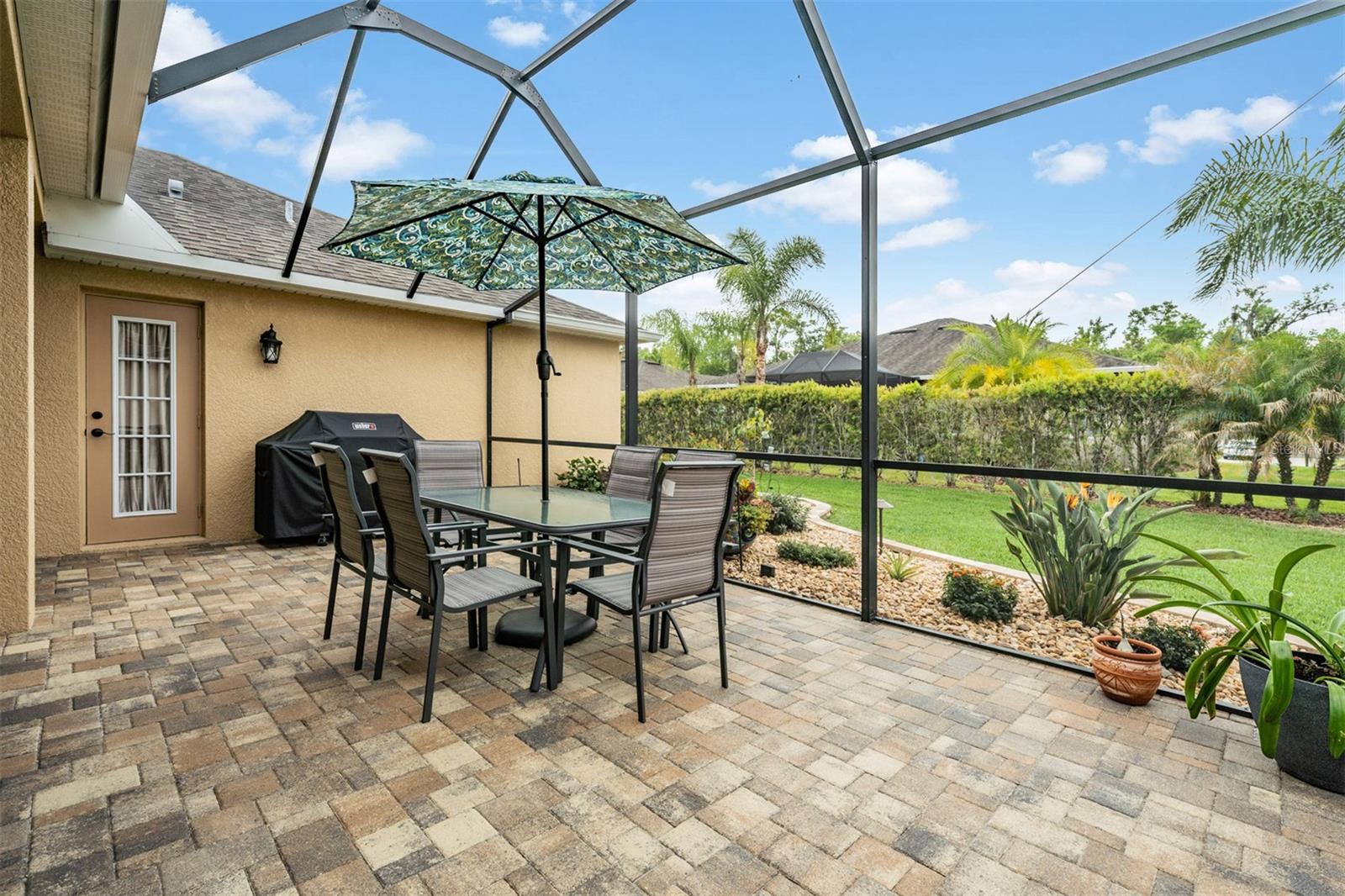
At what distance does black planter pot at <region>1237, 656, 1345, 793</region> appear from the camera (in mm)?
2109

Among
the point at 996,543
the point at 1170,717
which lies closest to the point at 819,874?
the point at 1170,717

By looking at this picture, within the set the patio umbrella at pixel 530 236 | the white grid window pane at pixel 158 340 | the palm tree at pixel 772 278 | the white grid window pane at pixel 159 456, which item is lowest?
the white grid window pane at pixel 159 456

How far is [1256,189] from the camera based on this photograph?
17.4 feet

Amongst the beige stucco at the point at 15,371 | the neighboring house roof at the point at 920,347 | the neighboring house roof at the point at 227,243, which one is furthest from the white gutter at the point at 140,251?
the neighboring house roof at the point at 920,347

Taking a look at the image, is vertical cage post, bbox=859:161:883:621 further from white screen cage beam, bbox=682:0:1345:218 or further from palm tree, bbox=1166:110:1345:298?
palm tree, bbox=1166:110:1345:298

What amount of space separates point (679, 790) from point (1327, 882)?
176 cm

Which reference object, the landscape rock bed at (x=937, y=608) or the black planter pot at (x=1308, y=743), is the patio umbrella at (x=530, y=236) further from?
the black planter pot at (x=1308, y=743)

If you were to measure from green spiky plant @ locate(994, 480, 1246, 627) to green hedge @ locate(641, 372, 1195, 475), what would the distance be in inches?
171

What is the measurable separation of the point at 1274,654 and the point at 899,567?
3264 millimetres

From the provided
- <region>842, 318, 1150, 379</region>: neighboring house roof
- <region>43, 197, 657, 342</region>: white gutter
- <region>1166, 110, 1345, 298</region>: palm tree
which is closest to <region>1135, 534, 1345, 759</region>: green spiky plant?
<region>1166, 110, 1345, 298</region>: palm tree

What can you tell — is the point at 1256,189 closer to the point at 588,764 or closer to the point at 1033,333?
the point at 1033,333

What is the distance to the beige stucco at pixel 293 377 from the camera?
532 cm

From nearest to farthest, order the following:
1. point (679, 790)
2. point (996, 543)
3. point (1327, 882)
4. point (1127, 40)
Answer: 1. point (1327, 882)
2. point (679, 790)
3. point (1127, 40)
4. point (996, 543)

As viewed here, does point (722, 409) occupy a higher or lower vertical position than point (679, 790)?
higher
